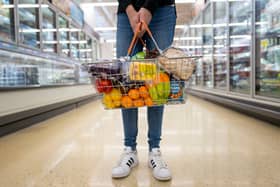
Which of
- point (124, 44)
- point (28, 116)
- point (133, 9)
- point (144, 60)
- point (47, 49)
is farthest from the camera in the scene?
point (47, 49)

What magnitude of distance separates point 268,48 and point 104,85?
2958 mm

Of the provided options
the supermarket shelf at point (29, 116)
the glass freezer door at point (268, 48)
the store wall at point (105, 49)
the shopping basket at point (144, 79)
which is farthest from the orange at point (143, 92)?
the store wall at point (105, 49)

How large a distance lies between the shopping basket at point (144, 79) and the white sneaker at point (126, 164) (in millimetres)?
460

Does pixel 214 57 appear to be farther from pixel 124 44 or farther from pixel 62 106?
pixel 124 44

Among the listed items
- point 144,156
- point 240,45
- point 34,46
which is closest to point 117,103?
point 144,156

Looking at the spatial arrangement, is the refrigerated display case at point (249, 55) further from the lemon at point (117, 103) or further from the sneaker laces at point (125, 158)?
the lemon at point (117, 103)

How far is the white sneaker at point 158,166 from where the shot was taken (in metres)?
1.25

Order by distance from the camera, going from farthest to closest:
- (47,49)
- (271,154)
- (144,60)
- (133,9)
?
(47,49) < (271,154) < (133,9) < (144,60)

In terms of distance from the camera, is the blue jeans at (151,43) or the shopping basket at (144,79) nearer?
the shopping basket at (144,79)

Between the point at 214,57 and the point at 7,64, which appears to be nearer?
the point at 7,64

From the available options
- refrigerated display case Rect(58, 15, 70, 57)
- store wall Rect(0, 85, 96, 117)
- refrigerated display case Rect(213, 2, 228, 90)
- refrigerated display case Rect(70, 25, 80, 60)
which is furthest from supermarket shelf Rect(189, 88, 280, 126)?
refrigerated display case Rect(70, 25, 80, 60)

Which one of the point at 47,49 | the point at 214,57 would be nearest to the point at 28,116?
the point at 47,49

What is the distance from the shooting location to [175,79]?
3.30 ft

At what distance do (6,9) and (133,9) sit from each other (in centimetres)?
231
